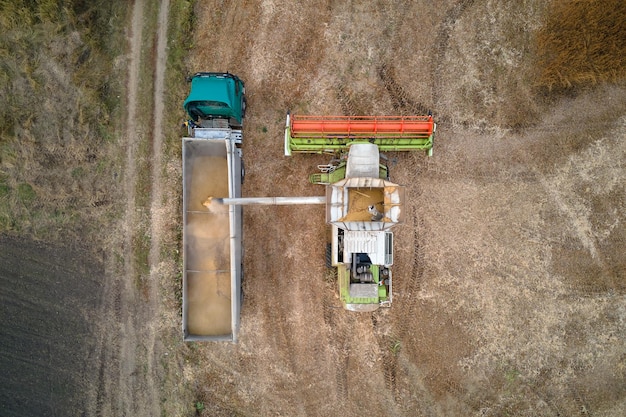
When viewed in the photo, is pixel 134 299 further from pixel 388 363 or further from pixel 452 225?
pixel 452 225

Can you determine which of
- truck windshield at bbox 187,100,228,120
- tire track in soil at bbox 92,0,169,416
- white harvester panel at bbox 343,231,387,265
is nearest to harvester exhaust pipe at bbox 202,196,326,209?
white harvester panel at bbox 343,231,387,265

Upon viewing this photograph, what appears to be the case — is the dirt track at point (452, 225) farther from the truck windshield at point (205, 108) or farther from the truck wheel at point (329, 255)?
the truck windshield at point (205, 108)

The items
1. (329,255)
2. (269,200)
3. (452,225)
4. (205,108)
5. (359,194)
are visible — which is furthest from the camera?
(452,225)

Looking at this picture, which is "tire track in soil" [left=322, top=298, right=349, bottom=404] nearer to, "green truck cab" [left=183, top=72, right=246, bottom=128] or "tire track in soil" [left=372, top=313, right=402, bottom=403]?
"tire track in soil" [left=372, top=313, right=402, bottom=403]

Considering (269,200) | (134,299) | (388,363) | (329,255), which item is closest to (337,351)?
(388,363)

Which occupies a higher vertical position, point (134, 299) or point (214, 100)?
point (214, 100)


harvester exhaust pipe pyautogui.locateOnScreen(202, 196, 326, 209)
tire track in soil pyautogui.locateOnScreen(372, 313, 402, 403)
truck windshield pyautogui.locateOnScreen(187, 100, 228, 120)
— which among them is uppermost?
truck windshield pyautogui.locateOnScreen(187, 100, 228, 120)
